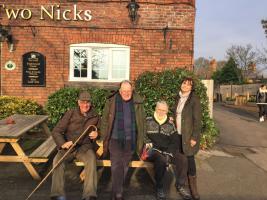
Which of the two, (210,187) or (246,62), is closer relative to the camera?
(210,187)

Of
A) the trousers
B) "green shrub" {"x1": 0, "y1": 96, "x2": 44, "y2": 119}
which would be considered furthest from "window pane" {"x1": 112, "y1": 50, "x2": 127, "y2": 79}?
the trousers

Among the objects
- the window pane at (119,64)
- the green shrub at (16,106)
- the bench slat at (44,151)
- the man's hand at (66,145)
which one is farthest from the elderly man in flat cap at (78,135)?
the window pane at (119,64)

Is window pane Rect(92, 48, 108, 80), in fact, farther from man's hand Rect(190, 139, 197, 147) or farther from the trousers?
man's hand Rect(190, 139, 197, 147)

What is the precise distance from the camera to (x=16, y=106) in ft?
31.6

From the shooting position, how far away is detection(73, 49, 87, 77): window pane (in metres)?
10.7

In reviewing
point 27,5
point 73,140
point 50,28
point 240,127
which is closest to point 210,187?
point 73,140

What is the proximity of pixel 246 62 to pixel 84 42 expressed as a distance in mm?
42423

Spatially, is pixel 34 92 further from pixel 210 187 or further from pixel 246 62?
pixel 246 62

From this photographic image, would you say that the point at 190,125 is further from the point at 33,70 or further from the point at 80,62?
the point at 33,70

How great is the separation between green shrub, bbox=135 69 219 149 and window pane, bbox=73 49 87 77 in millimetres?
2080

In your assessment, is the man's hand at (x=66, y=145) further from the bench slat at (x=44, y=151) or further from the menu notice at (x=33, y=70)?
the menu notice at (x=33, y=70)

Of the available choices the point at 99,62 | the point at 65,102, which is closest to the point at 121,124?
the point at 65,102

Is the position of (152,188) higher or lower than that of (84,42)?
lower

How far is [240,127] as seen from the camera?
14047 millimetres
